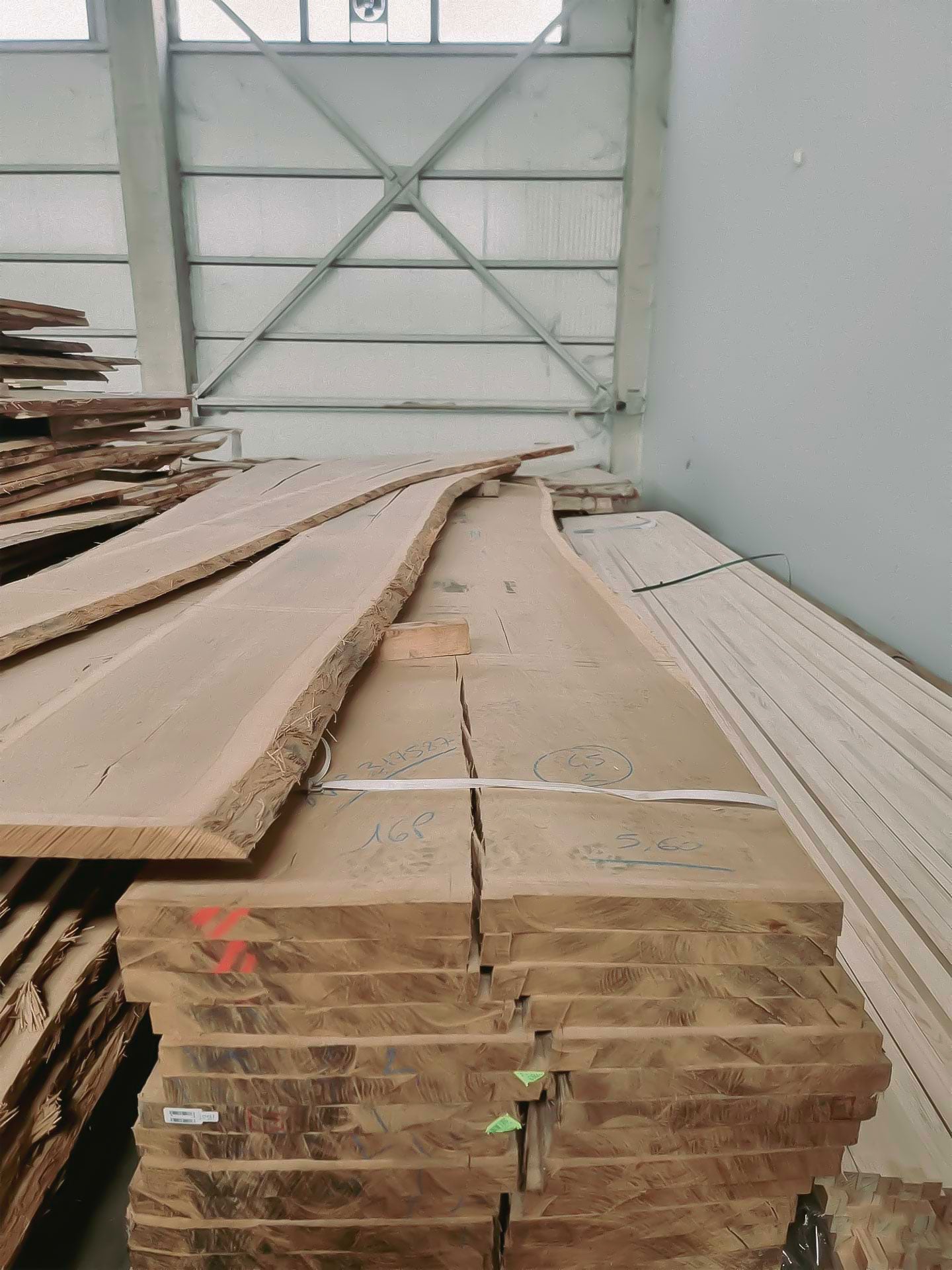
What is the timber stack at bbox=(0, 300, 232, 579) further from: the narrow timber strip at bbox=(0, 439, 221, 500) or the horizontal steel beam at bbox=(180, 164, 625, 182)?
the horizontal steel beam at bbox=(180, 164, 625, 182)

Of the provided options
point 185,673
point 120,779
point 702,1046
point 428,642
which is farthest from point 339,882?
point 428,642

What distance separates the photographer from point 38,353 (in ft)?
11.8

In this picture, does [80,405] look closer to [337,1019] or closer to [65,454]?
[65,454]

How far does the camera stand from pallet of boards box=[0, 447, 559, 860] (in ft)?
3.05

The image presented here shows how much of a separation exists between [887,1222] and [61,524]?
116 inches

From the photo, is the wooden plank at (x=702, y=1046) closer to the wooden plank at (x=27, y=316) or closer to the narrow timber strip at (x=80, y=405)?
the narrow timber strip at (x=80, y=405)

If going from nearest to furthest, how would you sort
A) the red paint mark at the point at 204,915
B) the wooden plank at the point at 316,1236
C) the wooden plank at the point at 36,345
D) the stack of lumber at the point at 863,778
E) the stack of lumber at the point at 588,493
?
the red paint mark at the point at 204,915 < the wooden plank at the point at 316,1236 < the stack of lumber at the point at 863,778 < the wooden plank at the point at 36,345 < the stack of lumber at the point at 588,493

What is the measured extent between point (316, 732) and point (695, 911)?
1.98ft

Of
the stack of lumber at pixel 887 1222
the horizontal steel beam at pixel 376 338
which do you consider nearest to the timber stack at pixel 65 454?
the horizontal steel beam at pixel 376 338

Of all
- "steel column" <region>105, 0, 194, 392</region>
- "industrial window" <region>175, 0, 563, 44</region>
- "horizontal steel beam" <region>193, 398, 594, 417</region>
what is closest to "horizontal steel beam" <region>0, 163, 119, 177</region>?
"steel column" <region>105, 0, 194, 392</region>

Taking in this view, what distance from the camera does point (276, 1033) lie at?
953 mm

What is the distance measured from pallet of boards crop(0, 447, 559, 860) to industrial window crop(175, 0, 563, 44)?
15.8 feet

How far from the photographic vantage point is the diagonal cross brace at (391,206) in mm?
5633

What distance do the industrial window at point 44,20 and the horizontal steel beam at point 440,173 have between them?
1.23 m
